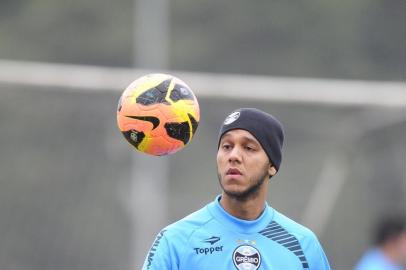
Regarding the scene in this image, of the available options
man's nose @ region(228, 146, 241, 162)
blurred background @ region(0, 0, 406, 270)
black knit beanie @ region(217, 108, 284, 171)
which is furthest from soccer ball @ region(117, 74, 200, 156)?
blurred background @ region(0, 0, 406, 270)

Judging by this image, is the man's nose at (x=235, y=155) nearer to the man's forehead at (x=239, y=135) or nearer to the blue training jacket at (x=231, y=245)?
the man's forehead at (x=239, y=135)

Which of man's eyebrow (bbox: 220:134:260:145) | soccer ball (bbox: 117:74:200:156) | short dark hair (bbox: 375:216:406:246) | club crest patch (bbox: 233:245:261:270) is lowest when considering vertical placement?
club crest patch (bbox: 233:245:261:270)

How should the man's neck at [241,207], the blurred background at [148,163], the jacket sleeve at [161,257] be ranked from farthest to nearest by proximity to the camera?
the blurred background at [148,163], the man's neck at [241,207], the jacket sleeve at [161,257]

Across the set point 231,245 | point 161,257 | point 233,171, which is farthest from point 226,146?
point 161,257

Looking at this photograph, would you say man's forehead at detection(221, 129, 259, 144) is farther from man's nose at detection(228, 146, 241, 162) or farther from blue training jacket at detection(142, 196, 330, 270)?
blue training jacket at detection(142, 196, 330, 270)

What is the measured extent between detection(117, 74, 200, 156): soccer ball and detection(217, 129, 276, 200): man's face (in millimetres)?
272

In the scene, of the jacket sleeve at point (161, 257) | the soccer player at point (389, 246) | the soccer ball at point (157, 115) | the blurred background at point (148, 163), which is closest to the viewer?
the jacket sleeve at point (161, 257)

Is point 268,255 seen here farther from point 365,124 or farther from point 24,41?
point 24,41

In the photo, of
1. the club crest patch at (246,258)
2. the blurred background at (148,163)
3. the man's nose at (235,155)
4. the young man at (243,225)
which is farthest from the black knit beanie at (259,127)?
the blurred background at (148,163)

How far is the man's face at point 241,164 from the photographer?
21.0ft

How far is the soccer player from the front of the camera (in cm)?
1156

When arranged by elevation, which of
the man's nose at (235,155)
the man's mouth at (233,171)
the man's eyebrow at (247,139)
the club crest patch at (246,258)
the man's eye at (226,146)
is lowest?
the club crest patch at (246,258)

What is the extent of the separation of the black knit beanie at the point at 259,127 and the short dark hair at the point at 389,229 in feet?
17.0

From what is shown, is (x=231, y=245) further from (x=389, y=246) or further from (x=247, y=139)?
(x=389, y=246)
